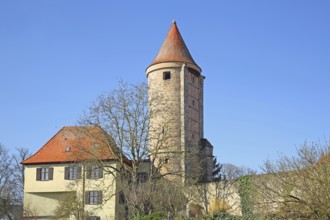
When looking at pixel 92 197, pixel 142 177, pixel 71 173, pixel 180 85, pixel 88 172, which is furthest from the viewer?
pixel 180 85

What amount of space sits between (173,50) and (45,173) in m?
17.3

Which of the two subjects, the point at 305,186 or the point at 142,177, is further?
the point at 142,177

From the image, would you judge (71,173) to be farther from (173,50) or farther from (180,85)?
(173,50)

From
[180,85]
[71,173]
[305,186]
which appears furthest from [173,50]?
[305,186]

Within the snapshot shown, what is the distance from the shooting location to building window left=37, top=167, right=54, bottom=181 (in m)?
40.3

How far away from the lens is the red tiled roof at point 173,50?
1861 inches

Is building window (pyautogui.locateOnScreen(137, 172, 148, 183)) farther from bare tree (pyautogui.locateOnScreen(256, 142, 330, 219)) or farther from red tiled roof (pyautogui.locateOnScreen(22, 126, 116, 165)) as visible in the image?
bare tree (pyautogui.locateOnScreen(256, 142, 330, 219))

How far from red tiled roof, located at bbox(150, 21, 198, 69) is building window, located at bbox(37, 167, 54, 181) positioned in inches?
581

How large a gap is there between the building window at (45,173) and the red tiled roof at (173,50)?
1475 centimetres

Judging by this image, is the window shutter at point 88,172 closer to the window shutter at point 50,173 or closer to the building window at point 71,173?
the building window at point 71,173

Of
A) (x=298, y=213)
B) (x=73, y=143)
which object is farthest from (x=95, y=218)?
(x=298, y=213)

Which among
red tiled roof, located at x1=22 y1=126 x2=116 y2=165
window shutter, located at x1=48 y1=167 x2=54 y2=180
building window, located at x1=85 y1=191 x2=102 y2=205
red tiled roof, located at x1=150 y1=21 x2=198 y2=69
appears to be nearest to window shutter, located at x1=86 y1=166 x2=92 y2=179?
red tiled roof, located at x1=22 y1=126 x2=116 y2=165

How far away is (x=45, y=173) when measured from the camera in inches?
1596

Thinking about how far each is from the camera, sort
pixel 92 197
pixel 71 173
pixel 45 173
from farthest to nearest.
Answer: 1. pixel 45 173
2. pixel 71 173
3. pixel 92 197
